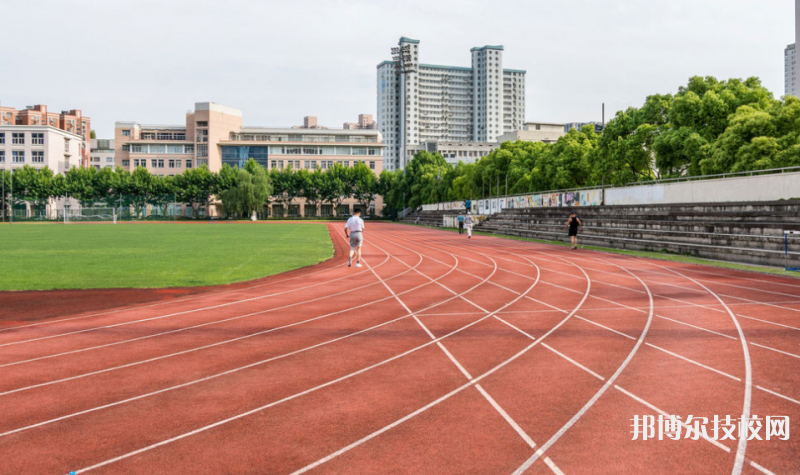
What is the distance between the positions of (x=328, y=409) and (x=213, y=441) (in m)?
0.99

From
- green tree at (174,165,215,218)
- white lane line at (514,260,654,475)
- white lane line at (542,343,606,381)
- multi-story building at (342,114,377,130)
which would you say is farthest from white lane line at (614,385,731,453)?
multi-story building at (342,114,377,130)

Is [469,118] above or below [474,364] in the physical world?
above

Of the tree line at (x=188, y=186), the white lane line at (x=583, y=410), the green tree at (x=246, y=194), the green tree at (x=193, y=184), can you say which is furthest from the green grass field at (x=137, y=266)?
the green tree at (x=193, y=184)

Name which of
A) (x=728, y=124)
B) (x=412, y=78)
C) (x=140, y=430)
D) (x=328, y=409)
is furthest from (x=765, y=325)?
(x=412, y=78)

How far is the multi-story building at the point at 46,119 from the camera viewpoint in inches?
3896

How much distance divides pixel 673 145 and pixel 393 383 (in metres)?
31.7

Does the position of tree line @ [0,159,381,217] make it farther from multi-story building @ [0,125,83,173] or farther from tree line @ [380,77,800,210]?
tree line @ [380,77,800,210]

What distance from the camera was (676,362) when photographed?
5.89 m

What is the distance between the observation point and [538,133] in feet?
372

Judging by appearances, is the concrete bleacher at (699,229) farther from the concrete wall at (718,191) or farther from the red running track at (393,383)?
the red running track at (393,383)

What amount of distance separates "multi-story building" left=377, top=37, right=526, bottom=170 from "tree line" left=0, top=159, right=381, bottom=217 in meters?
81.8

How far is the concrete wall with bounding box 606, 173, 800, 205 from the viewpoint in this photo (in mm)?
19891

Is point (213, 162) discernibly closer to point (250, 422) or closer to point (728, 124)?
point (728, 124)

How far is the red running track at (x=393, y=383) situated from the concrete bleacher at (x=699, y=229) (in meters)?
7.64
